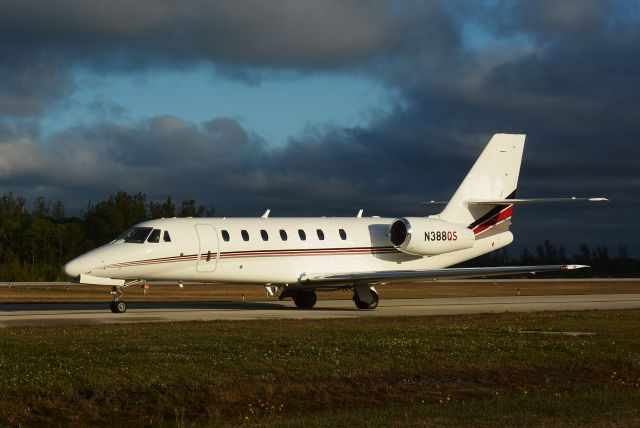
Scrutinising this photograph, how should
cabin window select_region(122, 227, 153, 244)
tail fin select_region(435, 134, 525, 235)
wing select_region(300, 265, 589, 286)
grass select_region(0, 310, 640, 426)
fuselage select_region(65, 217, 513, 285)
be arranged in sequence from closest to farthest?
grass select_region(0, 310, 640, 426), fuselage select_region(65, 217, 513, 285), cabin window select_region(122, 227, 153, 244), wing select_region(300, 265, 589, 286), tail fin select_region(435, 134, 525, 235)

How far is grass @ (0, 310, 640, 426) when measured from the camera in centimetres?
1308

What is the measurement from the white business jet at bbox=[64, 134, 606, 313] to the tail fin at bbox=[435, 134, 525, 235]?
39 millimetres

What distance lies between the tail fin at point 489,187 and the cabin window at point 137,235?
39.1ft

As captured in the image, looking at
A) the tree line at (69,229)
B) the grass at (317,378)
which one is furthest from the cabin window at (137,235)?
the tree line at (69,229)

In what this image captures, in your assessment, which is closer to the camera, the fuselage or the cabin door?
the fuselage

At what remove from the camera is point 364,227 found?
3431 centimetres

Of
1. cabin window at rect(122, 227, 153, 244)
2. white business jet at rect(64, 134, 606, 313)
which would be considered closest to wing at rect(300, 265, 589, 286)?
white business jet at rect(64, 134, 606, 313)

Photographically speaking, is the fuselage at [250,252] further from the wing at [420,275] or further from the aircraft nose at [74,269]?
the wing at [420,275]

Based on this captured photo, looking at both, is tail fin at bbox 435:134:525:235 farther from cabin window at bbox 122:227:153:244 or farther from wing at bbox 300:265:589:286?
cabin window at bbox 122:227:153:244

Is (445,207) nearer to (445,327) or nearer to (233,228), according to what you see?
(233,228)

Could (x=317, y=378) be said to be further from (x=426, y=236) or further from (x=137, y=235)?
(x=426, y=236)

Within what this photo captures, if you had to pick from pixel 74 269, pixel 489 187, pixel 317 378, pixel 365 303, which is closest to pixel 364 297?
pixel 365 303

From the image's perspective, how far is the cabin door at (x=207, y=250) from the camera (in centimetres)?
3014

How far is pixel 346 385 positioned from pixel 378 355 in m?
2.34
